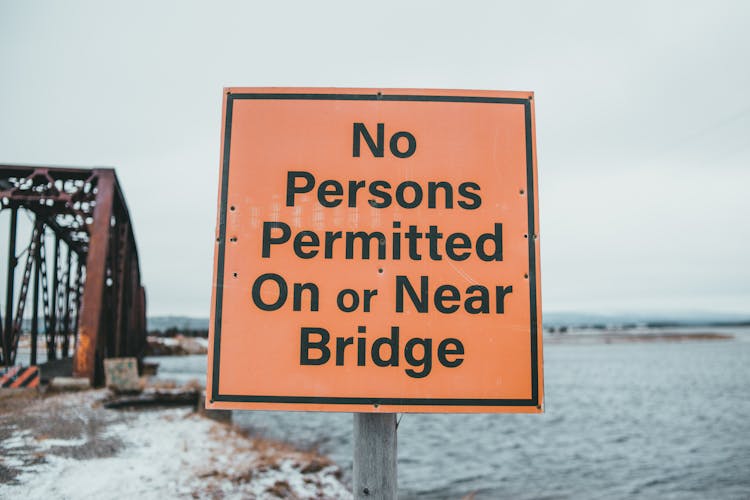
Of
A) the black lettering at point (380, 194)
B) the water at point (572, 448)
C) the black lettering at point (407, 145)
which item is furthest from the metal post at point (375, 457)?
the water at point (572, 448)

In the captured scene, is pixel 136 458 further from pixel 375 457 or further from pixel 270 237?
pixel 270 237

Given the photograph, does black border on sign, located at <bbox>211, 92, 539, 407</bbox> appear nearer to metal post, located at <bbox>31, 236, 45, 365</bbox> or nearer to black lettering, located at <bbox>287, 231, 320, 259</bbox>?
black lettering, located at <bbox>287, 231, 320, 259</bbox>

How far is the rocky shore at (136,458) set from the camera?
19.7 ft

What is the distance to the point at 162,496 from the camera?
597 centimetres

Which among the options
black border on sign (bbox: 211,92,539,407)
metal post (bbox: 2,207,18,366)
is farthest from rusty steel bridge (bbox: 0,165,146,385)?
black border on sign (bbox: 211,92,539,407)

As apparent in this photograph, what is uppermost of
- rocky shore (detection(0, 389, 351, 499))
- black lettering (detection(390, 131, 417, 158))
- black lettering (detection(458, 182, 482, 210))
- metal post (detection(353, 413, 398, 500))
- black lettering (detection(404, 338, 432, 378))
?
black lettering (detection(390, 131, 417, 158))

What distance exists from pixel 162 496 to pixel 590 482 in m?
8.81

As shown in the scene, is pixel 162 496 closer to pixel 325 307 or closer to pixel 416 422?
pixel 325 307

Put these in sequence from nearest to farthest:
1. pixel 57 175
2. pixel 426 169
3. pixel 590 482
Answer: pixel 426 169 < pixel 590 482 < pixel 57 175

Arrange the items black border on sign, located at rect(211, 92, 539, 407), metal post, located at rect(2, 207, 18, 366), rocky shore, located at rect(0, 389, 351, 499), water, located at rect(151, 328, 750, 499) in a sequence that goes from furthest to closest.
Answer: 1. metal post, located at rect(2, 207, 18, 366)
2. water, located at rect(151, 328, 750, 499)
3. rocky shore, located at rect(0, 389, 351, 499)
4. black border on sign, located at rect(211, 92, 539, 407)

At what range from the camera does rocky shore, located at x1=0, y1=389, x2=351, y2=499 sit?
6020 mm

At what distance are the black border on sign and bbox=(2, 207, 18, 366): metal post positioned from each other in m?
13.5

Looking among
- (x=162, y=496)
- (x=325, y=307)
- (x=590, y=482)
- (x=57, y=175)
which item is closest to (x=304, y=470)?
(x=162, y=496)

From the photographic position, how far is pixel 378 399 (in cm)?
195
